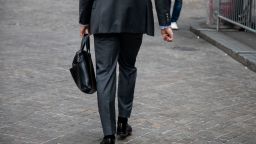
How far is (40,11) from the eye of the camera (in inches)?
603

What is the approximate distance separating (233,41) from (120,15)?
639 cm

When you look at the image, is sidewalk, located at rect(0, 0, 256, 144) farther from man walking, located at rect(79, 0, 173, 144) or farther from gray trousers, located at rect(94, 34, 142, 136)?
man walking, located at rect(79, 0, 173, 144)

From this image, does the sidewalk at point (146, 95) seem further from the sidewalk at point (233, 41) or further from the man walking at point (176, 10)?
the man walking at point (176, 10)

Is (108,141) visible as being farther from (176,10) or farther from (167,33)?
(176,10)

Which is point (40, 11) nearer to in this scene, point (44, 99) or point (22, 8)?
point (22, 8)

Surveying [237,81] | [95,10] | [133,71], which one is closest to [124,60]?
[133,71]

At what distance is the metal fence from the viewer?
10727 millimetres

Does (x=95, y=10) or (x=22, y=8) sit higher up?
(x=95, y=10)

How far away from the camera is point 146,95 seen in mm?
7406

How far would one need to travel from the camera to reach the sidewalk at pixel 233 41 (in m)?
9.62

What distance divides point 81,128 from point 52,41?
5395 mm

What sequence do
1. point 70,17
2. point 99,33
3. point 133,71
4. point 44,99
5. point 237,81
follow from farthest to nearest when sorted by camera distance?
point 70,17
point 237,81
point 44,99
point 133,71
point 99,33

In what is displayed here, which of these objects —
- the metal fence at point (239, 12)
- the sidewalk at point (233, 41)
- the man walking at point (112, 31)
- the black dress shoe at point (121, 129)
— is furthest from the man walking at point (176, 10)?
the man walking at point (112, 31)

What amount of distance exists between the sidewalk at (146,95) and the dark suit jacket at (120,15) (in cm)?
113
